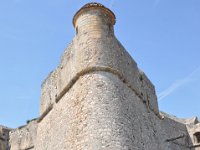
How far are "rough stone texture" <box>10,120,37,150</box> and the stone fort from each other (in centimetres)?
77

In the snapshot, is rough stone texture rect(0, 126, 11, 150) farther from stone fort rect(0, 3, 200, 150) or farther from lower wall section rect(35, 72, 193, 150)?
lower wall section rect(35, 72, 193, 150)

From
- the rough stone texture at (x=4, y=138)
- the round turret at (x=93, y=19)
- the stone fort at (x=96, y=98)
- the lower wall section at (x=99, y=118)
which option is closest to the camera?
the lower wall section at (x=99, y=118)

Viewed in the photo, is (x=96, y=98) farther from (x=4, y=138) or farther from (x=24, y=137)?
(x=4, y=138)

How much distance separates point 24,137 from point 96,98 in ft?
18.8

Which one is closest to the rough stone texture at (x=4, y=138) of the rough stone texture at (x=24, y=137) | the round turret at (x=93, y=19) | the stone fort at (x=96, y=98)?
the rough stone texture at (x=24, y=137)

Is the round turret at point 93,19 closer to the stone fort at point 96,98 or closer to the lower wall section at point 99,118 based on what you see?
the stone fort at point 96,98

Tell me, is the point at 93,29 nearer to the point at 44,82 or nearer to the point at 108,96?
the point at 108,96

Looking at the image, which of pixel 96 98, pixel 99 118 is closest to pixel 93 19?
pixel 96 98

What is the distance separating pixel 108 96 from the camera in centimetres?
816

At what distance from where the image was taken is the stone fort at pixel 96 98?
7.81 m

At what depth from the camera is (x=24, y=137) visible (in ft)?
41.5

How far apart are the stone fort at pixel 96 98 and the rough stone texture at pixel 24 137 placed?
77 centimetres

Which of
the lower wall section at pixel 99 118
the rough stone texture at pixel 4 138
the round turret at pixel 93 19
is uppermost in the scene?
the round turret at pixel 93 19

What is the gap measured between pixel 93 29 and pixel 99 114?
96.8 inches
